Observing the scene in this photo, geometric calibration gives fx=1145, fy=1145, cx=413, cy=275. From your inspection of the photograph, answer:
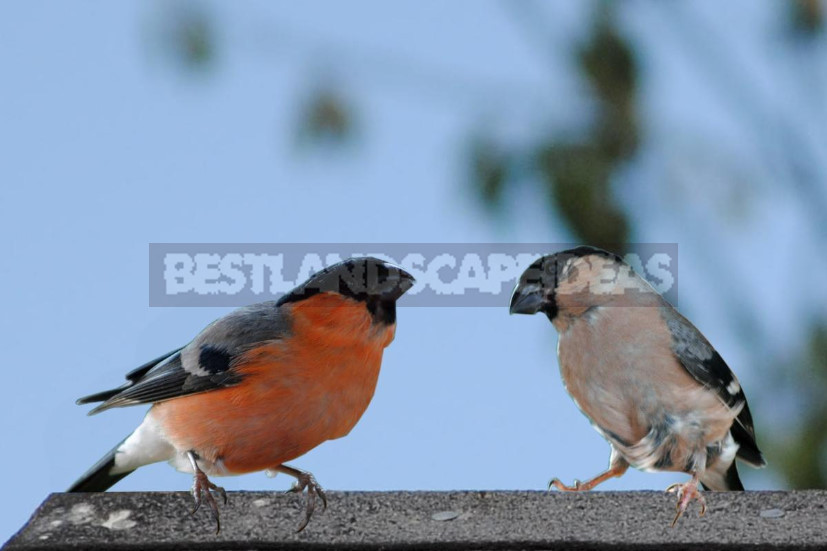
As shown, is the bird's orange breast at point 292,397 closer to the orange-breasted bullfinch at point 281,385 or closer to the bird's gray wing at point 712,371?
the orange-breasted bullfinch at point 281,385

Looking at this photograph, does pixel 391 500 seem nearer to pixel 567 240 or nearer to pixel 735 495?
pixel 735 495

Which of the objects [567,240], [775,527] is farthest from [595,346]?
[567,240]

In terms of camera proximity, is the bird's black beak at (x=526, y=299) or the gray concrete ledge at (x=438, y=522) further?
the bird's black beak at (x=526, y=299)

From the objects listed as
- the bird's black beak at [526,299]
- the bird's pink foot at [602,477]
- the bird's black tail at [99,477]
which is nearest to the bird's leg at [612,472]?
the bird's pink foot at [602,477]

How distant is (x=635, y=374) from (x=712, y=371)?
0.70 ft

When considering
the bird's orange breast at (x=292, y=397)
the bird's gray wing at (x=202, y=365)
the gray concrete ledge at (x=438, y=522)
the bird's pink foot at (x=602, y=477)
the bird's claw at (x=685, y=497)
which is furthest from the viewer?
the bird's pink foot at (x=602, y=477)

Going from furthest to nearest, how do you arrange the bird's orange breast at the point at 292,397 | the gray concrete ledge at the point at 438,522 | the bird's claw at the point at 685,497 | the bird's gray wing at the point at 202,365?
the bird's gray wing at the point at 202,365
the bird's orange breast at the point at 292,397
the bird's claw at the point at 685,497
the gray concrete ledge at the point at 438,522

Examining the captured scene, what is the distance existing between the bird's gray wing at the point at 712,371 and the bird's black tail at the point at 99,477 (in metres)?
1.25

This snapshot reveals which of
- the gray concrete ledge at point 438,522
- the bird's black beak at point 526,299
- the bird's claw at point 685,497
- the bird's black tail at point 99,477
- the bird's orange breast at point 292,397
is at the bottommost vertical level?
the bird's black tail at point 99,477

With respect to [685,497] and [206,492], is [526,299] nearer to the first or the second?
[685,497]

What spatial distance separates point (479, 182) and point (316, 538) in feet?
8.52

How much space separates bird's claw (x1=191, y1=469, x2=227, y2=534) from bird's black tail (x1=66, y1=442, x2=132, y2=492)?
50 centimetres

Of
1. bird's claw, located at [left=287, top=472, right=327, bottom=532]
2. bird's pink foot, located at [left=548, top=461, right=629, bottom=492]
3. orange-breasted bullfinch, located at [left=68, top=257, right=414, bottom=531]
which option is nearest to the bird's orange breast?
orange-breasted bullfinch, located at [left=68, top=257, right=414, bottom=531]

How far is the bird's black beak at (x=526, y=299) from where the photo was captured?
2.41m
